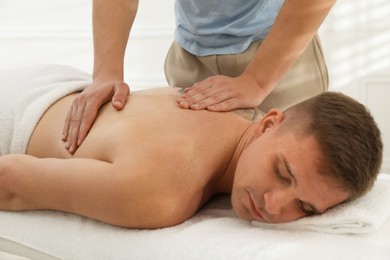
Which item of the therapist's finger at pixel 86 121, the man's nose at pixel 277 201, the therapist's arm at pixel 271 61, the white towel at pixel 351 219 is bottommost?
the white towel at pixel 351 219

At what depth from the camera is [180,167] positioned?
1.39m

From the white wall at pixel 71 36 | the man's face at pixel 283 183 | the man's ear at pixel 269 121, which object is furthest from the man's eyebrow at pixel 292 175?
the white wall at pixel 71 36

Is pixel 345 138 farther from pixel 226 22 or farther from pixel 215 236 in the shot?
pixel 226 22

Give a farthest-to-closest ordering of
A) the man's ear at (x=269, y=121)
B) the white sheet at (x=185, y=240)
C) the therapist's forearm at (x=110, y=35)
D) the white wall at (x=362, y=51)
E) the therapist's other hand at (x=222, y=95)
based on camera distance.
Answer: the white wall at (x=362, y=51)
the therapist's forearm at (x=110, y=35)
the therapist's other hand at (x=222, y=95)
the man's ear at (x=269, y=121)
the white sheet at (x=185, y=240)

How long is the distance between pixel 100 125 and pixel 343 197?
0.67 metres

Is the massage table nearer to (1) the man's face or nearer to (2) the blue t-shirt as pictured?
(1) the man's face

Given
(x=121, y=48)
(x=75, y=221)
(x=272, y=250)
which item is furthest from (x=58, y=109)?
(x=272, y=250)

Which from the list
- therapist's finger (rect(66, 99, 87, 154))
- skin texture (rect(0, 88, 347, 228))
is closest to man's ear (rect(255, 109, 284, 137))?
skin texture (rect(0, 88, 347, 228))

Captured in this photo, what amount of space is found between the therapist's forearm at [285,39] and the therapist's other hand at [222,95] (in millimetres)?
42

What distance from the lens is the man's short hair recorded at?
4.25ft

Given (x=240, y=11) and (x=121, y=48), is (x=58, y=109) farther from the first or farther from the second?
(x=240, y=11)

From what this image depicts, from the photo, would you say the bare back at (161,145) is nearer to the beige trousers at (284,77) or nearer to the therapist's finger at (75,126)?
the therapist's finger at (75,126)

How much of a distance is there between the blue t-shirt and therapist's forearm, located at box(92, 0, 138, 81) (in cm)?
21

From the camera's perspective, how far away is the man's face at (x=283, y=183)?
4.32 ft
